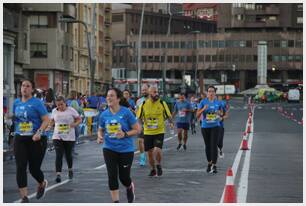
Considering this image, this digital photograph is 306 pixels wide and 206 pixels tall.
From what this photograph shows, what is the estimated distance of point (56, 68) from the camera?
6719 cm

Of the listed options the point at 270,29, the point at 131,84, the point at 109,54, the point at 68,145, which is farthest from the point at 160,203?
the point at 270,29

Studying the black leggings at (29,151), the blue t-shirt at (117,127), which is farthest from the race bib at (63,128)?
the blue t-shirt at (117,127)

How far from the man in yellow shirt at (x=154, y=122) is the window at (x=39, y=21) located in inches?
2102

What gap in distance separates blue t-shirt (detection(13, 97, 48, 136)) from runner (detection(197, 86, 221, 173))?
16.7 feet

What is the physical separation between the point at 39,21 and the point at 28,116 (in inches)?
2258

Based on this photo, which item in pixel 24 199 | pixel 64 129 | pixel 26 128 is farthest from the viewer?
pixel 64 129

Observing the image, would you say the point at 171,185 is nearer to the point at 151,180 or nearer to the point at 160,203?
the point at 151,180

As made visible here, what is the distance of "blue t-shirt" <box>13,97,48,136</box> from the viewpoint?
11422mm

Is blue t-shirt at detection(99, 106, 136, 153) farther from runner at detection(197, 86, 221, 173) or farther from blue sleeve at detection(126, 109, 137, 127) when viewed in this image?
runner at detection(197, 86, 221, 173)

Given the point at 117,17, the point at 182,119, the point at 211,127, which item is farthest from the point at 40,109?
the point at 117,17

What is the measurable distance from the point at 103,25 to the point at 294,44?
60002 millimetres

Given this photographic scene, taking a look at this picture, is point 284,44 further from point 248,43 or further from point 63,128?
point 63,128

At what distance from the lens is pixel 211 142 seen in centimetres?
1595

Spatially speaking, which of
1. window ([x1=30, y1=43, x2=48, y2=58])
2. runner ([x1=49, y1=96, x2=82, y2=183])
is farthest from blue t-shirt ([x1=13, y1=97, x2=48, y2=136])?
window ([x1=30, y1=43, x2=48, y2=58])
